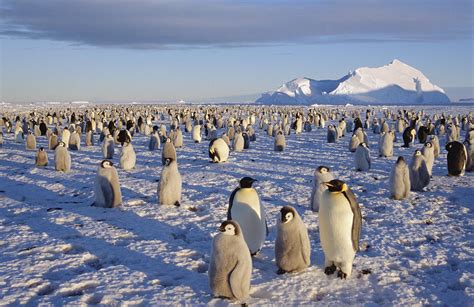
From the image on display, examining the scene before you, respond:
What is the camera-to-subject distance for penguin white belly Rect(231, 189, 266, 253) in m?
6.59

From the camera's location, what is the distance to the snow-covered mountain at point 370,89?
132 metres

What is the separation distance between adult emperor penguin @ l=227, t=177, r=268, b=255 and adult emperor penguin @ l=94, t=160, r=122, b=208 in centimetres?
363

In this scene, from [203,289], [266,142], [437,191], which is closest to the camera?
[203,289]

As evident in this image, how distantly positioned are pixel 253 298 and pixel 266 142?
61.0 feet

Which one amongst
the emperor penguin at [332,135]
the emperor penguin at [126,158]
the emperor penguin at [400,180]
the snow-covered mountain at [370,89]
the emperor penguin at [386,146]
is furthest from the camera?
the snow-covered mountain at [370,89]

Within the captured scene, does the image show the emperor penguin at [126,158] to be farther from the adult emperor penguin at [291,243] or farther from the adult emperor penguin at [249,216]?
the adult emperor penguin at [291,243]

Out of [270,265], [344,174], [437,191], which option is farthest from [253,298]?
[344,174]

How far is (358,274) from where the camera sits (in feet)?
19.6

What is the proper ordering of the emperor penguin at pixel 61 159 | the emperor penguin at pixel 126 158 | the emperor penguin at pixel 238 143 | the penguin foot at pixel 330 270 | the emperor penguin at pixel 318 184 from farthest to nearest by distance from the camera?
1. the emperor penguin at pixel 238 143
2. the emperor penguin at pixel 126 158
3. the emperor penguin at pixel 61 159
4. the emperor penguin at pixel 318 184
5. the penguin foot at pixel 330 270

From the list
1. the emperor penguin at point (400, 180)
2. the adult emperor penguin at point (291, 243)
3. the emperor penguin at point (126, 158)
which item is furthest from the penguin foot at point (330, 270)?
the emperor penguin at point (126, 158)

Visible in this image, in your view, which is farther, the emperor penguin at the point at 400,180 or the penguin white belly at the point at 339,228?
the emperor penguin at the point at 400,180

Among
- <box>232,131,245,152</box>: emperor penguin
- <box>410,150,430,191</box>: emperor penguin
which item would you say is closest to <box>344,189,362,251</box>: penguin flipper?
<box>410,150,430,191</box>: emperor penguin

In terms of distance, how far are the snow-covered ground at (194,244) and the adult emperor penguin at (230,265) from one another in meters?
0.19

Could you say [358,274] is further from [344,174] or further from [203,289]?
[344,174]
